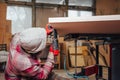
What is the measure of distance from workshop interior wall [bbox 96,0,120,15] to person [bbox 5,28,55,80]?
19.7 ft

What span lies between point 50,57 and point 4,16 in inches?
175

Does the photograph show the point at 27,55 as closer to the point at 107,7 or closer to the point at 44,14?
the point at 44,14

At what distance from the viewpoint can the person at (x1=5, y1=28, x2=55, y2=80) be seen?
1348 mm

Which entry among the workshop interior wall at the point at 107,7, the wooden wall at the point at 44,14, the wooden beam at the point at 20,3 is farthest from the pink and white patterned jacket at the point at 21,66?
the workshop interior wall at the point at 107,7

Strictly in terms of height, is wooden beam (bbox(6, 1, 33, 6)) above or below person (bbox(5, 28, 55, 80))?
above

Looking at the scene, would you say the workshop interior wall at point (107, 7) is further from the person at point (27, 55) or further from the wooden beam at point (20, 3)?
the person at point (27, 55)

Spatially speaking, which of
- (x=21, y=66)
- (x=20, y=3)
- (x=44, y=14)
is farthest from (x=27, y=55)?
(x=44, y=14)

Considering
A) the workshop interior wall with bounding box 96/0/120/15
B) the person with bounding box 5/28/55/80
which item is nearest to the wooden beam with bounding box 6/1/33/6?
the workshop interior wall with bounding box 96/0/120/15

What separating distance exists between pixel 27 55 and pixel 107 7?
620 centimetres

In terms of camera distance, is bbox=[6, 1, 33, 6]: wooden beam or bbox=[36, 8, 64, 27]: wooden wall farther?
bbox=[36, 8, 64, 27]: wooden wall

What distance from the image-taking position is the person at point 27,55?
4.42 feet

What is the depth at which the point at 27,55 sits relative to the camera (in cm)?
140

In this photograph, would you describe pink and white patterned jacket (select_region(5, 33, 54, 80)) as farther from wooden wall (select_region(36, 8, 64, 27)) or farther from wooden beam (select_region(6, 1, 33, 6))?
wooden wall (select_region(36, 8, 64, 27))

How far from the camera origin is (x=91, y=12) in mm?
7242
